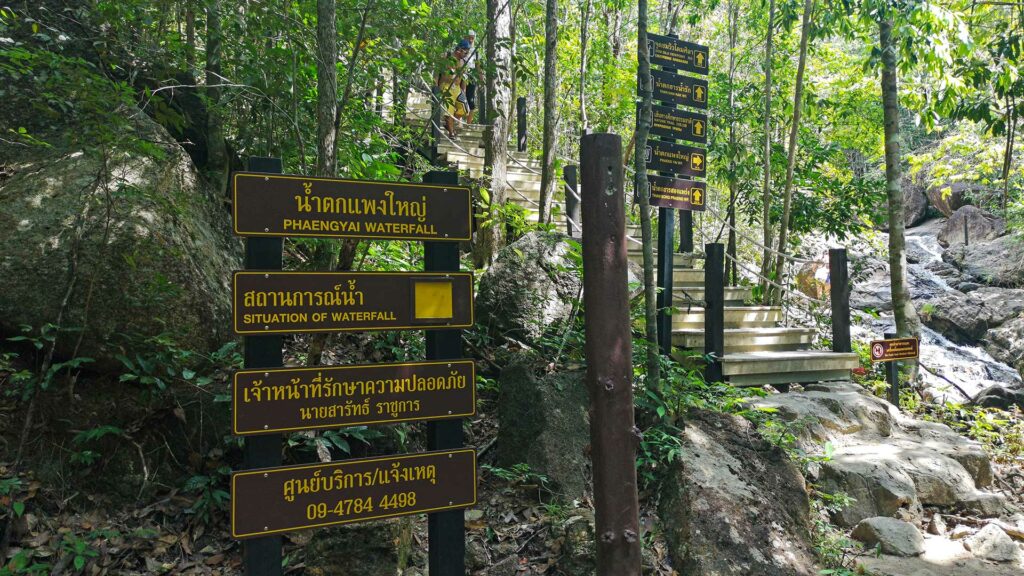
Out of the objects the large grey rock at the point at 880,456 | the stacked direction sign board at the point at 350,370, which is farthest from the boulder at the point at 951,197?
the stacked direction sign board at the point at 350,370

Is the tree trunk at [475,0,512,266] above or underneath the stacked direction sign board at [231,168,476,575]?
above

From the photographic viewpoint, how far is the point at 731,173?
35.4 feet

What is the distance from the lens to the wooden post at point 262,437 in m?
2.93

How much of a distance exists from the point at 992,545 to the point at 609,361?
12.7ft

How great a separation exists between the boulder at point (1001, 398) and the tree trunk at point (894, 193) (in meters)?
2.16

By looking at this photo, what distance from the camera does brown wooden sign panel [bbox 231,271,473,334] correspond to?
2932 millimetres

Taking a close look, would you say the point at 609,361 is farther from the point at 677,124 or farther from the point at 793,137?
the point at 793,137

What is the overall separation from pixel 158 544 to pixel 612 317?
291 cm

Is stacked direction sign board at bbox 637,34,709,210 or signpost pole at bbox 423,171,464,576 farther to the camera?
stacked direction sign board at bbox 637,34,709,210

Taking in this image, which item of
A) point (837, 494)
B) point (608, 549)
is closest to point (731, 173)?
point (837, 494)

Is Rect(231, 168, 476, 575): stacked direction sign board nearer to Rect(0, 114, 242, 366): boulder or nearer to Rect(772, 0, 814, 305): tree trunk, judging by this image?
Rect(0, 114, 242, 366): boulder

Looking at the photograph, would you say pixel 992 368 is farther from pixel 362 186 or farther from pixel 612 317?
pixel 362 186

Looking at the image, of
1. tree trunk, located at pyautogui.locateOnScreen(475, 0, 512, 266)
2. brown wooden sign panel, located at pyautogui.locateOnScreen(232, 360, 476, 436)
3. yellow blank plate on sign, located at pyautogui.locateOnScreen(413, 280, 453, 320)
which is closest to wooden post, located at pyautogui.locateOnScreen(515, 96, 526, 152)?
tree trunk, located at pyautogui.locateOnScreen(475, 0, 512, 266)

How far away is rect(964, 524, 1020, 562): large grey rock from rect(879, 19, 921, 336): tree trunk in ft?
13.4
